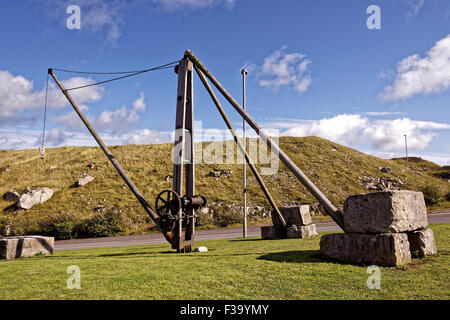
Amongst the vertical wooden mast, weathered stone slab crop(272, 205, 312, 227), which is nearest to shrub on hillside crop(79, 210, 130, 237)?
the vertical wooden mast

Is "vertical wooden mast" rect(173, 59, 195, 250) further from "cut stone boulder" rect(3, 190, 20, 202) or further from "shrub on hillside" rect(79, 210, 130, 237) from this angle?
"cut stone boulder" rect(3, 190, 20, 202)

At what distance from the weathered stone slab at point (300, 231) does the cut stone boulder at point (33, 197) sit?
3146 cm

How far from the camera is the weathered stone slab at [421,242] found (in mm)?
7250

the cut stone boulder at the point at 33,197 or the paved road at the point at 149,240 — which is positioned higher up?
the cut stone boulder at the point at 33,197

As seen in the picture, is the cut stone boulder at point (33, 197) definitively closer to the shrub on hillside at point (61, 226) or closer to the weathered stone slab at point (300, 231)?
the shrub on hillside at point (61, 226)

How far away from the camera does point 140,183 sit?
40.7 m

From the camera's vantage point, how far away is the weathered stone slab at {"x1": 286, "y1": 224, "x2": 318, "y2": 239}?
13.5 meters

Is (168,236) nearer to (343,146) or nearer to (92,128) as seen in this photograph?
(92,128)

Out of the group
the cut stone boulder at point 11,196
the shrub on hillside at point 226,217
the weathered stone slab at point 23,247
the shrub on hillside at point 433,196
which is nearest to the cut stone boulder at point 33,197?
the cut stone boulder at point 11,196

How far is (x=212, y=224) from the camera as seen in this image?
100 ft

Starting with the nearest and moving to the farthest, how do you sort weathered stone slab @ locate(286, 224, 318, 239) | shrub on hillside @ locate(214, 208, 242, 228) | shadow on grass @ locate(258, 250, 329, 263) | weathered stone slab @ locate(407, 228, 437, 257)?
weathered stone slab @ locate(407, 228, 437, 257), shadow on grass @ locate(258, 250, 329, 263), weathered stone slab @ locate(286, 224, 318, 239), shrub on hillside @ locate(214, 208, 242, 228)

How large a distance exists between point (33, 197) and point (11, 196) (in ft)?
11.0

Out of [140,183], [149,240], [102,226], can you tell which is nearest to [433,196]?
[149,240]

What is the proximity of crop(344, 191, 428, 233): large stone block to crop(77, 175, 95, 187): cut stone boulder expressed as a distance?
38.3 meters
